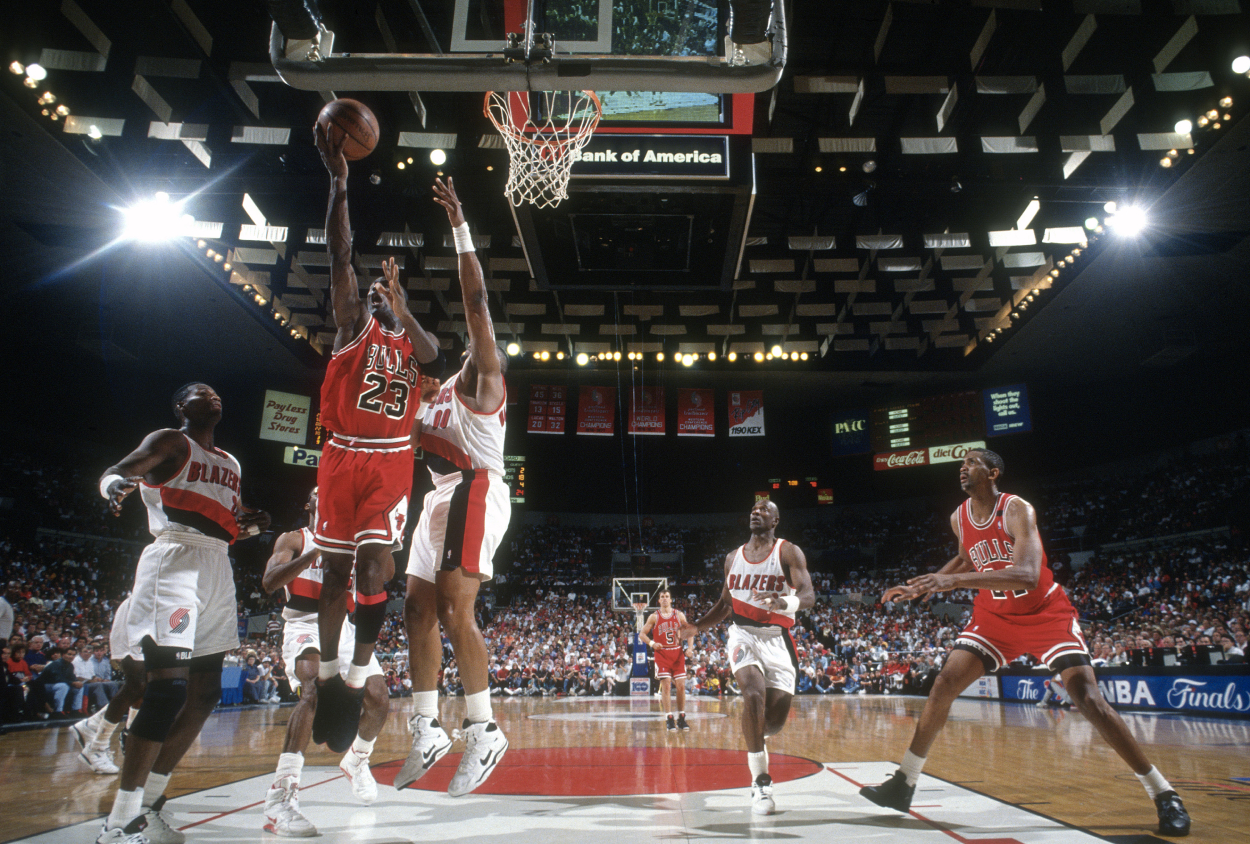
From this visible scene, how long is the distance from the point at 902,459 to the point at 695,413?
309 inches

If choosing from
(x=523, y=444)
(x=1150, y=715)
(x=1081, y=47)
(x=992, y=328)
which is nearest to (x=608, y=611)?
(x=523, y=444)

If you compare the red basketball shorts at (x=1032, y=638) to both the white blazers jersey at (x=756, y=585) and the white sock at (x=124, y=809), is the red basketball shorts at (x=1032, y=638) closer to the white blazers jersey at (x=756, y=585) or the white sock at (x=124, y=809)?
the white blazers jersey at (x=756, y=585)

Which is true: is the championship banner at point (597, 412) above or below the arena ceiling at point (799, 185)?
below

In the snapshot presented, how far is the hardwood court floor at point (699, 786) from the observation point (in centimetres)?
382

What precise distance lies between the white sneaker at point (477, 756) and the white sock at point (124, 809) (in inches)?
57.9

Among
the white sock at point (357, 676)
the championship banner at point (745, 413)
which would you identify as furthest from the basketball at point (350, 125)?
the championship banner at point (745, 413)

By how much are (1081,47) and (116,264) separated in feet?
55.0

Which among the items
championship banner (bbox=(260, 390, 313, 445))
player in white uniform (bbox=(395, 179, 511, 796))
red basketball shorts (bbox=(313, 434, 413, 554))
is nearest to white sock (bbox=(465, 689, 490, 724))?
player in white uniform (bbox=(395, 179, 511, 796))

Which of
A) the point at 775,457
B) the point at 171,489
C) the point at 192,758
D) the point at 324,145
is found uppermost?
the point at 775,457

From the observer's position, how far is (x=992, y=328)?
18438 mm

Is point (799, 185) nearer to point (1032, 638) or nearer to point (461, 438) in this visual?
point (1032, 638)

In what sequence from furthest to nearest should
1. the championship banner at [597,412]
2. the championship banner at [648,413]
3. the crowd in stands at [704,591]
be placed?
1. the championship banner at [648,413]
2. the championship banner at [597,412]
3. the crowd in stands at [704,591]

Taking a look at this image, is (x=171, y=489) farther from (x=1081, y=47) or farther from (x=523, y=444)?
(x=523, y=444)

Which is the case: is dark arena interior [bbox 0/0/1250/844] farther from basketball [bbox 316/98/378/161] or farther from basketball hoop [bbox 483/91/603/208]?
basketball [bbox 316/98/378/161]
